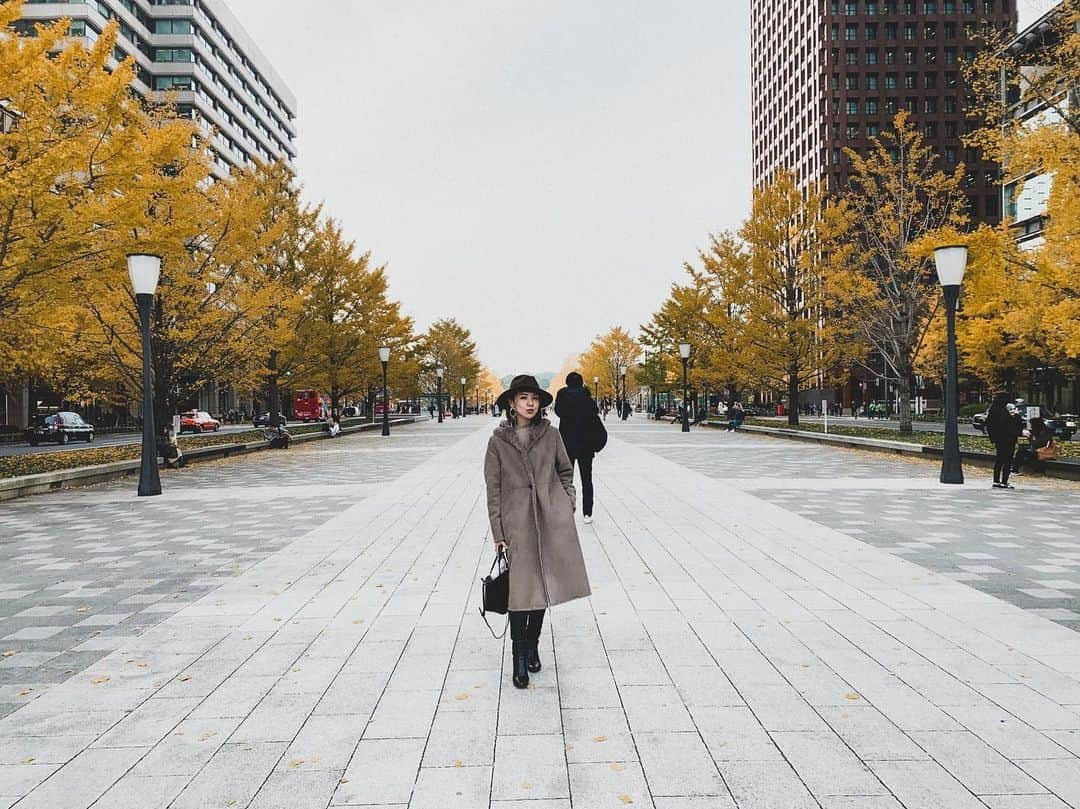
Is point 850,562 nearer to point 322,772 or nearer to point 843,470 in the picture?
point 322,772

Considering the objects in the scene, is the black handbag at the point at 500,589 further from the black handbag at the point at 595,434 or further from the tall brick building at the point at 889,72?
the tall brick building at the point at 889,72

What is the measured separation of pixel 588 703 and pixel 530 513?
3.44 ft

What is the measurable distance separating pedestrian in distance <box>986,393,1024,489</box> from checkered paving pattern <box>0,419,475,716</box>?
1055 cm

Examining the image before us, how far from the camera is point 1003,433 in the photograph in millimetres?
14219

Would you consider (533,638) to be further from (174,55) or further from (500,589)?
(174,55)

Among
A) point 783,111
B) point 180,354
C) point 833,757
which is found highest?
point 783,111

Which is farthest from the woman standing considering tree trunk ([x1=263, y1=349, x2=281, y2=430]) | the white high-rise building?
the white high-rise building

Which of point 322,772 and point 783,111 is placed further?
point 783,111

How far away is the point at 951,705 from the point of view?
14.7 ft

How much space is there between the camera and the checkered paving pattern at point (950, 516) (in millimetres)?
7496

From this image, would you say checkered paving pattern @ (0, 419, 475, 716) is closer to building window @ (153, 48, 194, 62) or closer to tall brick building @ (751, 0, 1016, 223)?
building window @ (153, 48, 194, 62)

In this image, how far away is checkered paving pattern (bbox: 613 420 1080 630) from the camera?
295 inches

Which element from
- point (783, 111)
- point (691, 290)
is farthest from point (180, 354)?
point (783, 111)

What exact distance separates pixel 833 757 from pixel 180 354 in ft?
72.9
